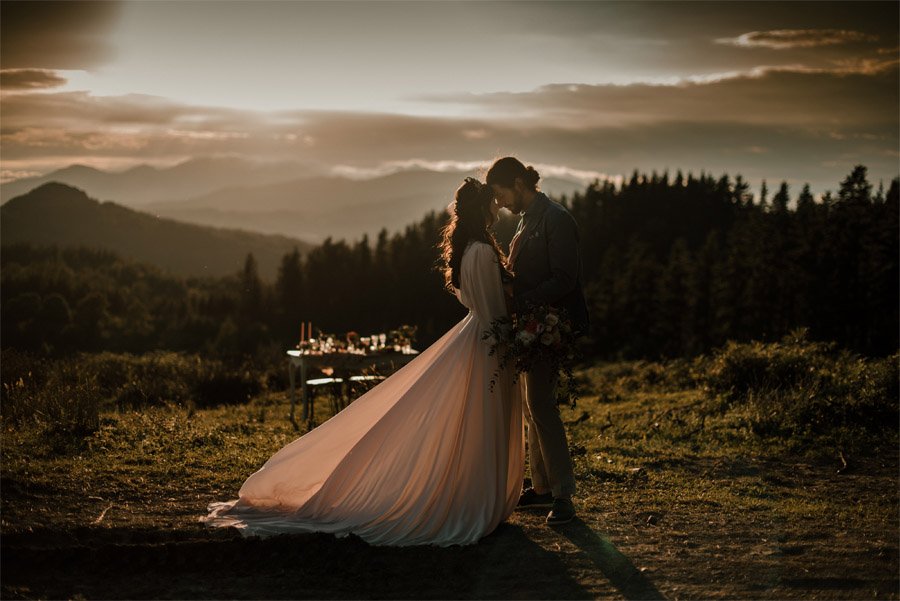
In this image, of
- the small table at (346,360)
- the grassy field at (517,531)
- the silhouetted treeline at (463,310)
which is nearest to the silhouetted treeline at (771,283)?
the silhouetted treeline at (463,310)

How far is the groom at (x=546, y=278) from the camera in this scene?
620 cm

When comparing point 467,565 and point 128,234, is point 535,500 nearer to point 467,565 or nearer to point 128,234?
point 467,565

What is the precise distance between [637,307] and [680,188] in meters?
68.3

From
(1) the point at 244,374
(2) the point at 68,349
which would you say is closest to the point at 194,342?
(2) the point at 68,349

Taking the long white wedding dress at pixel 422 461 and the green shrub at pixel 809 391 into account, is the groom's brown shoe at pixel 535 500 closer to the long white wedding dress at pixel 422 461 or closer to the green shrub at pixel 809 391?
the long white wedding dress at pixel 422 461

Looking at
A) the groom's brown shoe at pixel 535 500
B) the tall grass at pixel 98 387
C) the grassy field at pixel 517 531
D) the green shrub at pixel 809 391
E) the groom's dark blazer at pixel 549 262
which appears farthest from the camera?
the green shrub at pixel 809 391

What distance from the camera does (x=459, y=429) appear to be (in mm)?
6133

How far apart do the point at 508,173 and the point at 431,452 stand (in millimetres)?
2191

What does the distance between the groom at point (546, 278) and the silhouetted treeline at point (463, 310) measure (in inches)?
843

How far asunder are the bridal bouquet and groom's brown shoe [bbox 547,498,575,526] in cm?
87

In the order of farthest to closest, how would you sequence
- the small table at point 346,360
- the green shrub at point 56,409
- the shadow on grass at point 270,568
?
the small table at point 346,360 → the green shrub at point 56,409 → the shadow on grass at point 270,568

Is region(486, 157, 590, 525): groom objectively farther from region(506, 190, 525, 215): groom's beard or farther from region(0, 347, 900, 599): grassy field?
region(0, 347, 900, 599): grassy field

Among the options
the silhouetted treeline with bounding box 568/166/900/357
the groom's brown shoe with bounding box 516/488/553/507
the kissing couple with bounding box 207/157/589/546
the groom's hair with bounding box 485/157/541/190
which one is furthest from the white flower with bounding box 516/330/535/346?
the silhouetted treeline with bounding box 568/166/900/357

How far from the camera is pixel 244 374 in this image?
19391 mm
